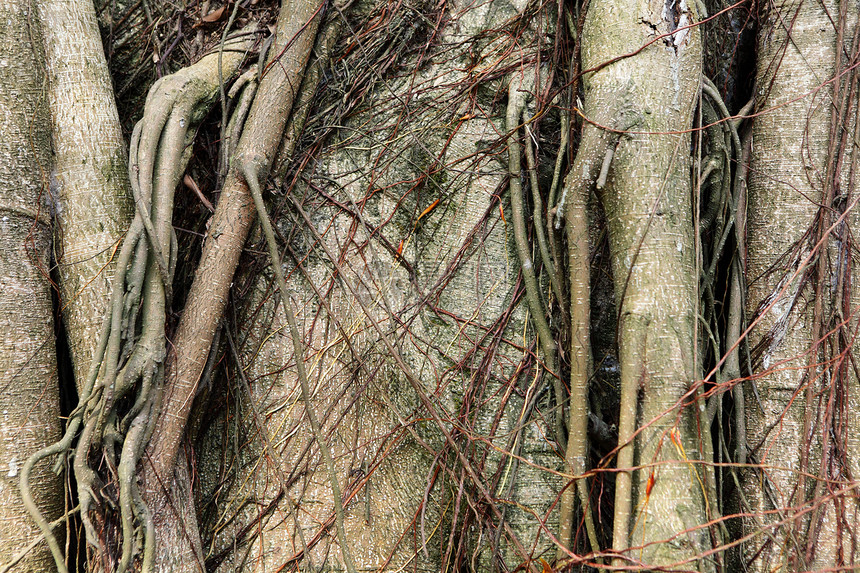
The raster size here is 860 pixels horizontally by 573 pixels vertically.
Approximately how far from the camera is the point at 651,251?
1911 mm

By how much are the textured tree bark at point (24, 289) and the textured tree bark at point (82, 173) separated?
5cm

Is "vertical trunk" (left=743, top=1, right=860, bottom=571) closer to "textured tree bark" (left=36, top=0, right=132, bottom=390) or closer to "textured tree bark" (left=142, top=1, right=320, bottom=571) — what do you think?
"textured tree bark" (left=142, top=1, right=320, bottom=571)

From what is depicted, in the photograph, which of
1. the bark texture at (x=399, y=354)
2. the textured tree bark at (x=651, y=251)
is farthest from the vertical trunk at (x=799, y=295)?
the bark texture at (x=399, y=354)

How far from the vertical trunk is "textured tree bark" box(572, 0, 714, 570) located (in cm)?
34

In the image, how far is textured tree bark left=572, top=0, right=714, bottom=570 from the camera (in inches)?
69.4

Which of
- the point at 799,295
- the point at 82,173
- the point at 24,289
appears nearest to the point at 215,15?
the point at 82,173

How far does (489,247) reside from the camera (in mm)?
2309

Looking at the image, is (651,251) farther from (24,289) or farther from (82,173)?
(24,289)

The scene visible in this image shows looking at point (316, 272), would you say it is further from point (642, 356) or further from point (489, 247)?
point (642, 356)

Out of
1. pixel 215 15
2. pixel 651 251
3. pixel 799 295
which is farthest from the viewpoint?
pixel 215 15

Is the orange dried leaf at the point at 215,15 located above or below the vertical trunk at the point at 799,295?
above

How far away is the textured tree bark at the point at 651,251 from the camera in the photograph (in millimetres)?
1764

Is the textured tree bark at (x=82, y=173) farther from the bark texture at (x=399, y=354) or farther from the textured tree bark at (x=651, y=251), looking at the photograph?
the textured tree bark at (x=651, y=251)

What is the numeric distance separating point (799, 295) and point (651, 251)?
59 centimetres
